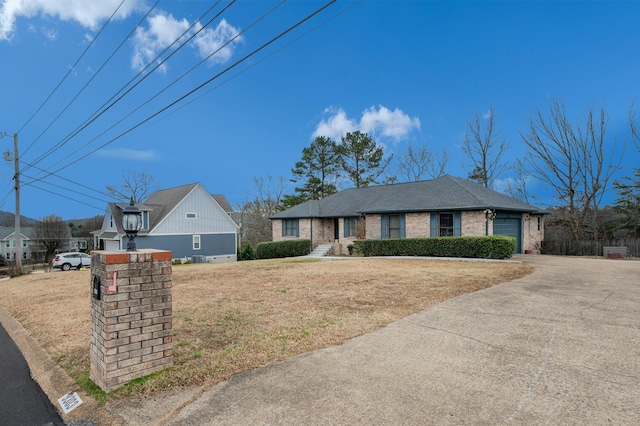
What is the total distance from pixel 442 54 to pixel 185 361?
2056 centimetres

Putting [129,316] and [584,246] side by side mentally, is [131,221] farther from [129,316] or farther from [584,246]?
[584,246]

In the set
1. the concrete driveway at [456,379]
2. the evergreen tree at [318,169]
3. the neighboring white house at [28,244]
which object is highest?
the evergreen tree at [318,169]

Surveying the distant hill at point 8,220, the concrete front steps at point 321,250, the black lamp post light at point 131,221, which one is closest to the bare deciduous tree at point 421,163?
the concrete front steps at point 321,250

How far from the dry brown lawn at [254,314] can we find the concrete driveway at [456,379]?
1.40 feet

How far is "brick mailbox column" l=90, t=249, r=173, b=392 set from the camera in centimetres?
327

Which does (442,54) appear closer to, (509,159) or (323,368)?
(509,159)

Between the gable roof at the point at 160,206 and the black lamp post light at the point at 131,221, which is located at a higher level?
the gable roof at the point at 160,206

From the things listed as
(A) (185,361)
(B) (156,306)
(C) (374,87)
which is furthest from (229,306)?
(C) (374,87)

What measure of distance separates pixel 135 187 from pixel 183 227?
1490cm

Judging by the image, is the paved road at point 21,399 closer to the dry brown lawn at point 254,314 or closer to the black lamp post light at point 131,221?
the dry brown lawn at point 254,314

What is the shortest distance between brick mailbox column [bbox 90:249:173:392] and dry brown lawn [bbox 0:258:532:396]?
20 cm

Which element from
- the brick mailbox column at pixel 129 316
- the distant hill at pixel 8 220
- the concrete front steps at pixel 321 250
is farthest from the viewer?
the distant hill at pixel 8 220

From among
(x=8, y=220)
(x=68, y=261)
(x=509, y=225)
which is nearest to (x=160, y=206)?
(x=68, y=261)

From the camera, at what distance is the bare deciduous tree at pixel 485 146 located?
94.9 ft
